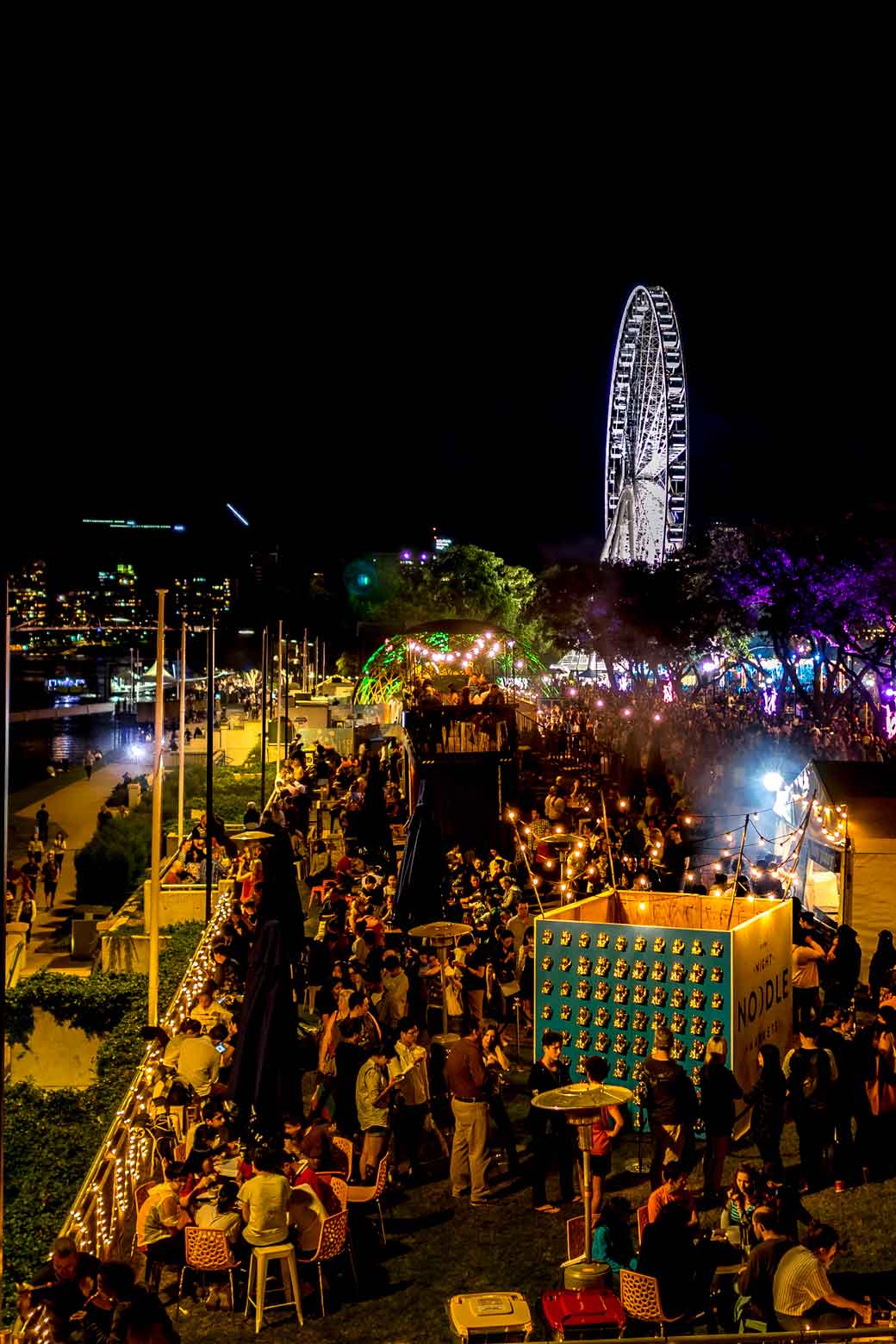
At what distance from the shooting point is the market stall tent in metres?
15.2

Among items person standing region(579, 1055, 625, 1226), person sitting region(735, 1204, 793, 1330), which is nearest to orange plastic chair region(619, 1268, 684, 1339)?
person sitting region(735, 1204, 793, 1330)

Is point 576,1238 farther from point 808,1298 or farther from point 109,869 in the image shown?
point 109,869

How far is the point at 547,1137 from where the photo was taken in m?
9.71

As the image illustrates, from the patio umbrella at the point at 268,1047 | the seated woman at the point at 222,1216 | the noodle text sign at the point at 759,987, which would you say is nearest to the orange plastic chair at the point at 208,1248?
the seated woman at the point at 222,1216

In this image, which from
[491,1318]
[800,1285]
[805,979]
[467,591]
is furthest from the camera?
[467,591]

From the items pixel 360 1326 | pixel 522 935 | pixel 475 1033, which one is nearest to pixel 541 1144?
pixel 475 1033

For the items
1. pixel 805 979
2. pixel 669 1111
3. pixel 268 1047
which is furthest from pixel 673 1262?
pixel 805 979

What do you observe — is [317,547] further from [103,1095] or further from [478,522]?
[103,1095]

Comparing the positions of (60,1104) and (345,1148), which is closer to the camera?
(345,1148)

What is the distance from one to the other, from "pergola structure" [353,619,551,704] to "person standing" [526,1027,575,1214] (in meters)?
22.4

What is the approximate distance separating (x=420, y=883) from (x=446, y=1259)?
7.39 meters

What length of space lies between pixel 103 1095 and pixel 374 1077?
3.00 metres

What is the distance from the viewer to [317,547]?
158 m

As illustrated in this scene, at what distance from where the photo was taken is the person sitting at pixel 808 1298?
6711 mm
